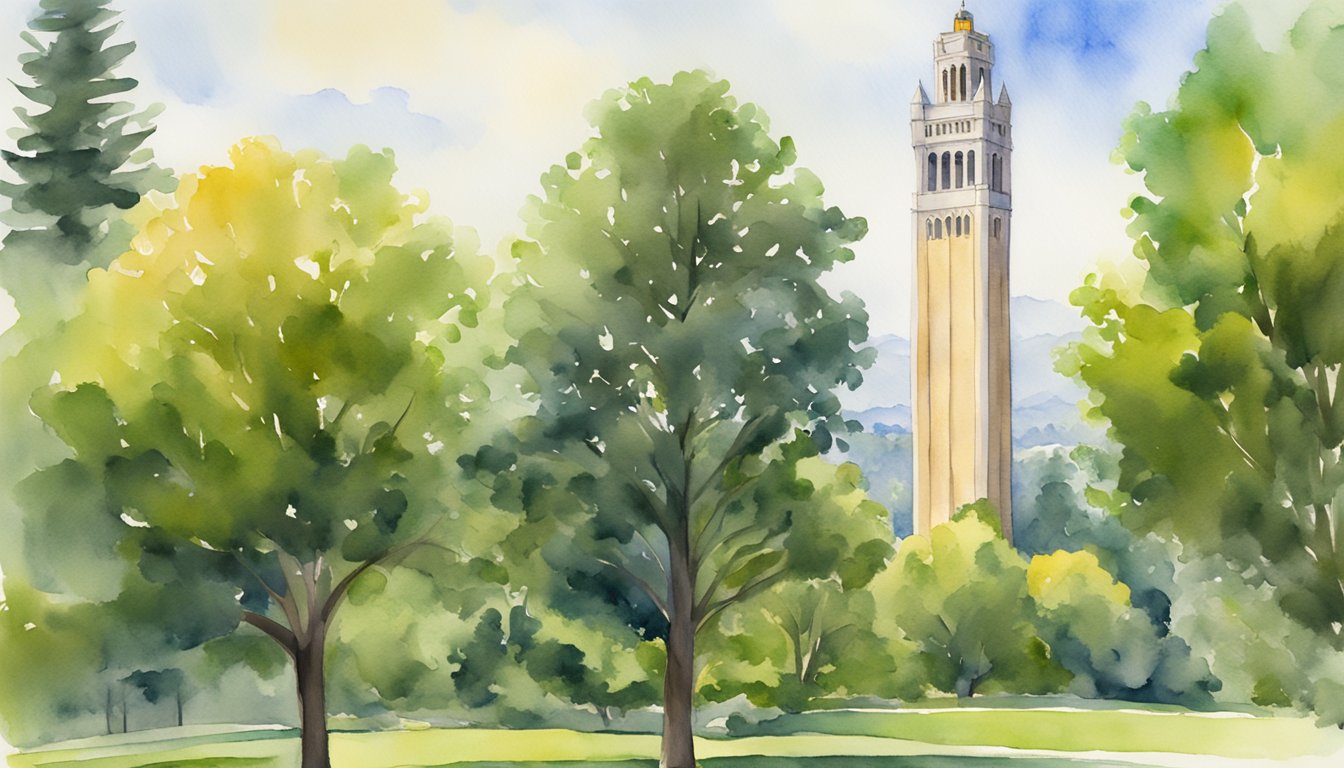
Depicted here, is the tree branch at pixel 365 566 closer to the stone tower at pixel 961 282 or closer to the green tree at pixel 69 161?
the green tree at pixel 69 161

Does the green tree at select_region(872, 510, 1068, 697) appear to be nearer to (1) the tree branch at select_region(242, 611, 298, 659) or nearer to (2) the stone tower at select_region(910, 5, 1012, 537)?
(1) the tree branch at select_region(242, 611, 298, 659)

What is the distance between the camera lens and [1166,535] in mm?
22516

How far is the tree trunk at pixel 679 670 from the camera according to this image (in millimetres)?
26156

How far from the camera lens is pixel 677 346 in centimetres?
2528

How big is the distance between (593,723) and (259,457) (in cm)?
1348

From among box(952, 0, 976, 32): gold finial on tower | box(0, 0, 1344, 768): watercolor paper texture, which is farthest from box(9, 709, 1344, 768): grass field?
box(952, 0, 976, 32): gold finial on tower

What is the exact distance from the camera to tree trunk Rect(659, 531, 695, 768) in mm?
26156

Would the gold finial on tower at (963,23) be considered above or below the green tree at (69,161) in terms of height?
above

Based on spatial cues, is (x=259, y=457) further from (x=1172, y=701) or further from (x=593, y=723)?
(x=1172, y=701)

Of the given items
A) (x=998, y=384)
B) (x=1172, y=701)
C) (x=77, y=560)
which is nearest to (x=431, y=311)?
(x=77, y=560)

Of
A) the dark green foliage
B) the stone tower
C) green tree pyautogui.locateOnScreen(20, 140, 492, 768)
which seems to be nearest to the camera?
green tree pyautogui.locateOnScreen(20, 140, 492, 768)

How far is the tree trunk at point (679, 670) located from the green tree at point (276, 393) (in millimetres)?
2962

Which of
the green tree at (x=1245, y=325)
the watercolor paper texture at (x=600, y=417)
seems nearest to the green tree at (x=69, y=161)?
the watercolor paper texture at (x=600, y=417)

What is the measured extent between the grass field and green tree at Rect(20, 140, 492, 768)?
479 cm
